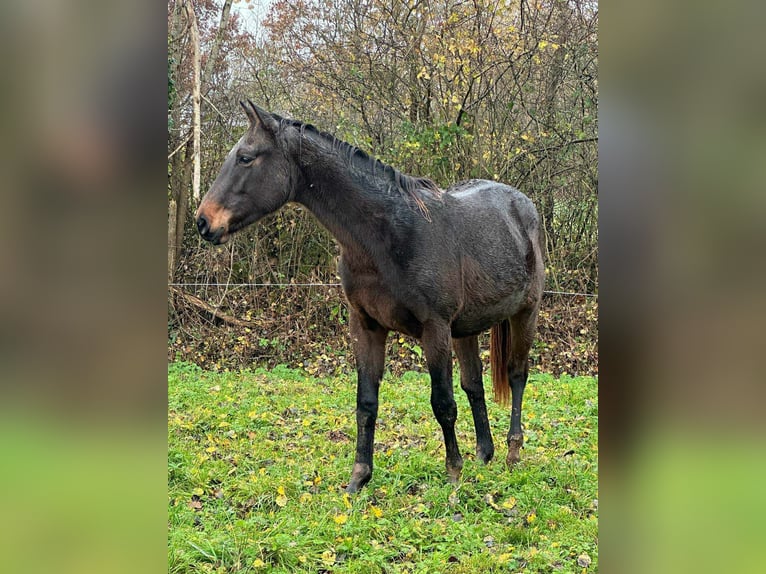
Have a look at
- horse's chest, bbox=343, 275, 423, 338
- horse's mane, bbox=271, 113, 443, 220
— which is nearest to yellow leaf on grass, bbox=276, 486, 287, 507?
horse's chest, bbox=343, 275, 423, 338

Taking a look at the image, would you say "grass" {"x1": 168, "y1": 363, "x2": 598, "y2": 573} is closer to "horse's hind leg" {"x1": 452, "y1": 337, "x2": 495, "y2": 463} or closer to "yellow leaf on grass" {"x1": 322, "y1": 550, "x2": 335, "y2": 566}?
"yellow leaf on grass" {"x1": 322, "y1": 550, "x2": 335, "y2": 566}

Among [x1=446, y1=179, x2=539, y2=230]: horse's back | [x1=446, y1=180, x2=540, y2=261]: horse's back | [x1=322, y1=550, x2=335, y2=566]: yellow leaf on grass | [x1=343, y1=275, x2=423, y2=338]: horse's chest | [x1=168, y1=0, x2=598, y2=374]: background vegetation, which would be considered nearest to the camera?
[x1=322, y1=550, x2=335, y2=566]: yellow leaf on grass

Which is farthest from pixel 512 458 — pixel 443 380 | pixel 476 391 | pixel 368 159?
pixel 368 159

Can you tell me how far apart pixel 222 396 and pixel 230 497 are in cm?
282

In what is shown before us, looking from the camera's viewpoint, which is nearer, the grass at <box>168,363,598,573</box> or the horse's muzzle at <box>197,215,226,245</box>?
the grass at <box>168,363,598,573</box>

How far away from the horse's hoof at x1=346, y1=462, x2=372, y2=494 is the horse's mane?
1.64 m

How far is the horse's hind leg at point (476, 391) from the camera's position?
4.35 metres

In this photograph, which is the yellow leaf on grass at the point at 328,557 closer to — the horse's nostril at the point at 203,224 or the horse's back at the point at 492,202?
the horse's nostril at the point at 203,224

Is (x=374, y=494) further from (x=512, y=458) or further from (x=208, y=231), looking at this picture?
(x=208, y=231)

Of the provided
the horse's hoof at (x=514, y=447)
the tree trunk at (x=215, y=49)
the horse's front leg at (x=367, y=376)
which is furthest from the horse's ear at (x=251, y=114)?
the tree trunk at (x=215, y=49)

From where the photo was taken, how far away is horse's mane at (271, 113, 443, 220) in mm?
3588
